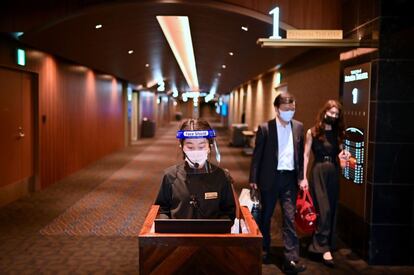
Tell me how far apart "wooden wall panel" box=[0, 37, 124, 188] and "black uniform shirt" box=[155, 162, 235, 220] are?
199 inches

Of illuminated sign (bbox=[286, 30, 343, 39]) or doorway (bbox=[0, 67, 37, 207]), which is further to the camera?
doorway (bbox=[0, 67, 37, 207])

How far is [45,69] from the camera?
28.0ft

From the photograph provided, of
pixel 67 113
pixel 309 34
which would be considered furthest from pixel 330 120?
pixel 67 113

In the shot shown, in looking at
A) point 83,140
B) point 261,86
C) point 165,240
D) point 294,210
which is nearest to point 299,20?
point 294,210

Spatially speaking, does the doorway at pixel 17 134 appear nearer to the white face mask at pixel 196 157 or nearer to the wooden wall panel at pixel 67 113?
the wooden wall panel at pixel 67 113

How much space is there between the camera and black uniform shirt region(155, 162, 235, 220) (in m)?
2.68

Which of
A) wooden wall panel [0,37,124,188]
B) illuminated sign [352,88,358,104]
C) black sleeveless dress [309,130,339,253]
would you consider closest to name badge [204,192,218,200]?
black sleeveless dress [309,130,339,253]

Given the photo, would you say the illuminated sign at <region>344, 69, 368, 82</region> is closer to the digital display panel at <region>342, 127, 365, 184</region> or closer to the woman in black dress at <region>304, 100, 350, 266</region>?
the woman in black dress at <region>304, 100, 350, 266</region>

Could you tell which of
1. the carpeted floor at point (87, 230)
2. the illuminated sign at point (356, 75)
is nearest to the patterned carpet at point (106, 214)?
the carpeted floor at point (87, 230)

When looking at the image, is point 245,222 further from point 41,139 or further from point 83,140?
point 83,140

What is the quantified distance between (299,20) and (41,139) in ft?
17.2

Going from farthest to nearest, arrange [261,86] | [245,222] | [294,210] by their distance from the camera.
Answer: [261,86], [294,210], [245,222]

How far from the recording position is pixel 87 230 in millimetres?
5801

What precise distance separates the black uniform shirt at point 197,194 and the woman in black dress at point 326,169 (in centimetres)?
203
